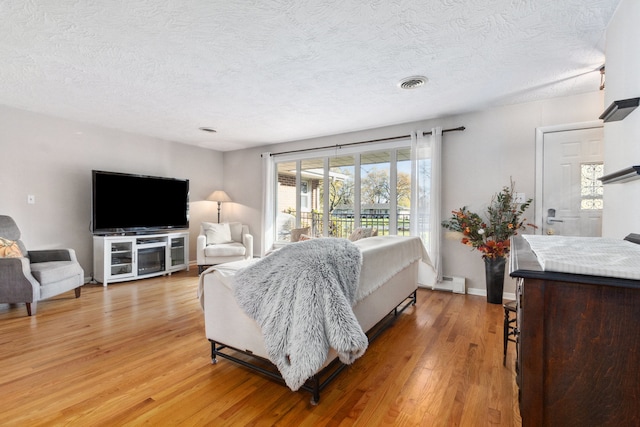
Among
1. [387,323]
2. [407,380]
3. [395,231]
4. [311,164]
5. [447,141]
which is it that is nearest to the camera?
[407,380]

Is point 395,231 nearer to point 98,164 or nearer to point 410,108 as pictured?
point 410,108

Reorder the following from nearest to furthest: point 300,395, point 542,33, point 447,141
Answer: point 300,395, point 542,33, point 447,141

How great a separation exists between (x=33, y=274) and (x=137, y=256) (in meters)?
1.35

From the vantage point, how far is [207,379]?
1.81 meters

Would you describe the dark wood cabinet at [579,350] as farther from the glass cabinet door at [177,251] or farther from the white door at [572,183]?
the glass cabinet door at [177,251]

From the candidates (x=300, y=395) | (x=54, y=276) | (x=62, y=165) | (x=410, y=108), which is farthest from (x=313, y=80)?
(x=62, y=165)

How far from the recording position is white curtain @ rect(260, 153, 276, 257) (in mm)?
5391

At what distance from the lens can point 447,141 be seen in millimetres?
3854

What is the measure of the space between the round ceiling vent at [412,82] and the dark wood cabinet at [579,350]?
7.90ft

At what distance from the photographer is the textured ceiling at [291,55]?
1810 millimetres

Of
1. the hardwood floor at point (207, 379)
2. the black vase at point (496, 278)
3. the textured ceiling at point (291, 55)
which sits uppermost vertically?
the textured ceiling at point (291, 55)

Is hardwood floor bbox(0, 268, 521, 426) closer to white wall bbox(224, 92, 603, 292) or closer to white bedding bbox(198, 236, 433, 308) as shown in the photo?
white bedding bbox(198, 236, 433, 308)

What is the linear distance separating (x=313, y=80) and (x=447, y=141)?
80.8 inches

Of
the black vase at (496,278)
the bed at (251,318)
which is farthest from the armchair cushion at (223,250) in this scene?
the black vase at (496,278)
